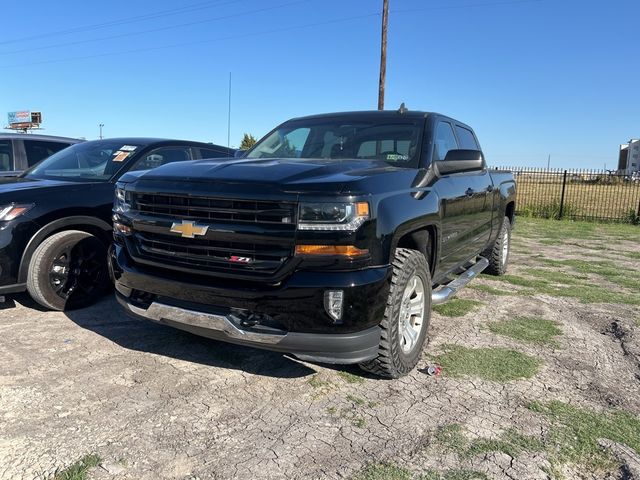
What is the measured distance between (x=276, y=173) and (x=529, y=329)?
2.80 meters

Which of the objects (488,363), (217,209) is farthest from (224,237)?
(488,363)

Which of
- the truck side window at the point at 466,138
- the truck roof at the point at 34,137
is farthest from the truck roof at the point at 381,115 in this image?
the truck roof at the point at 34,137

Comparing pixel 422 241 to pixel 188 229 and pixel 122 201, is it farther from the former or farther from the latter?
pixel 122 201

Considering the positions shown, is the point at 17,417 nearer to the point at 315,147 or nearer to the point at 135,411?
the point at 135,411

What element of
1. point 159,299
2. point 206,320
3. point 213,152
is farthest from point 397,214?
point 213,152

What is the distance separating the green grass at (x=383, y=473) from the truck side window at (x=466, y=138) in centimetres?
376

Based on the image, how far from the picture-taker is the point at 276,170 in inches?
126

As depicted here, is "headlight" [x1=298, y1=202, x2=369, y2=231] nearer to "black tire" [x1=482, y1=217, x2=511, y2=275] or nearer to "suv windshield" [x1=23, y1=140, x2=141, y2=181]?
"suv windshield" [x1=23, y1=140, x2=141, y2=181]

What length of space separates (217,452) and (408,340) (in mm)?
1503

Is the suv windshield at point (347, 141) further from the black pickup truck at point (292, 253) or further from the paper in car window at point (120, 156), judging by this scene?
the paper in car window at point (120, 156)

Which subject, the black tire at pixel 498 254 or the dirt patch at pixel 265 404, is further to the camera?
the black tire at pixel 498 254

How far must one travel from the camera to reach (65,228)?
15.4 ft

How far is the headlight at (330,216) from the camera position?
2.79 m

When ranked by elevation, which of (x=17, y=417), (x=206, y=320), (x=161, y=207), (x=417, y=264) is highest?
(x=161, y=207)
